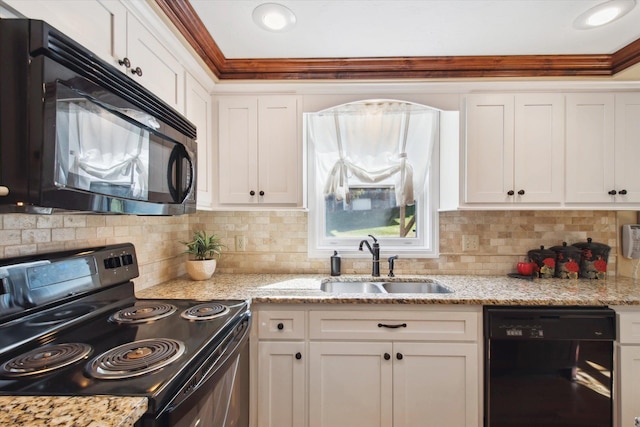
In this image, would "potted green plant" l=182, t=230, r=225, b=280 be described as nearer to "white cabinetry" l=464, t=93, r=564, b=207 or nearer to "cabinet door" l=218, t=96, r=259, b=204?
"cabinet door" l=218, t=96, r=259, b=204

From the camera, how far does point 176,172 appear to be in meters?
1.27

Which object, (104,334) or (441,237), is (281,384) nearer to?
(104,334)

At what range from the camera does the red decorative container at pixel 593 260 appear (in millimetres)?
1987

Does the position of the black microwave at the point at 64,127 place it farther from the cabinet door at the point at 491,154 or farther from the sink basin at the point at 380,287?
the cabinet door at the point at 491,154

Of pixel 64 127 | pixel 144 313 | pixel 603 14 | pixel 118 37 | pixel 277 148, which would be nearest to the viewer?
pixel 64 127

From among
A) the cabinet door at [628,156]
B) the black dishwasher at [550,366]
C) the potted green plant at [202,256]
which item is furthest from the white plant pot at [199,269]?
the cabinet door at [628,156]

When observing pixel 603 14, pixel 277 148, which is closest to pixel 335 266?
pixel 277 148

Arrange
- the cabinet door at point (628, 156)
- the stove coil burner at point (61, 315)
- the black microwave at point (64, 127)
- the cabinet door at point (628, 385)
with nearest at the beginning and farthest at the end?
the black microwave at point (64, 127) < the stove coil burner at point (61, 315) < the cabinet door at point (628, 385) < the cabinet door at point (628, 156)

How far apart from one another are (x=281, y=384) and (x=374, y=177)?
4.72 feet

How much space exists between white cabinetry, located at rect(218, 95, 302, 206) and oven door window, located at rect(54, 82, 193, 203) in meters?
0.64

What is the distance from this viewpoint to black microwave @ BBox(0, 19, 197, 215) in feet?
2.27

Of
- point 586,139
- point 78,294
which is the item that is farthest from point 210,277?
point 586,139

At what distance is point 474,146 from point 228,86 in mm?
1601

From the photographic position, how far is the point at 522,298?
60.8 inches
